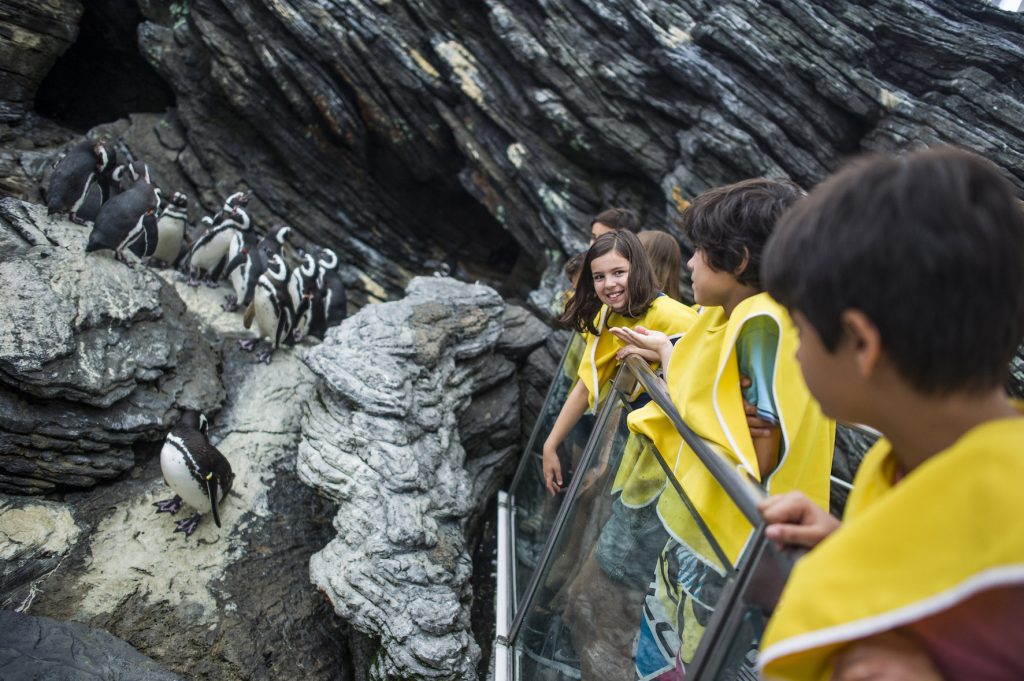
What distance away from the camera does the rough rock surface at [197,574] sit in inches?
106

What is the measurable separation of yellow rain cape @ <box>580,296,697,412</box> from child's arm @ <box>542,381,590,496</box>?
6 centimetres

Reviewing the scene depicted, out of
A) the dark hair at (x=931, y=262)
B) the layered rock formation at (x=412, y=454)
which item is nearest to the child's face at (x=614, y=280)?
the layered rock formation at (x=412, y=454)

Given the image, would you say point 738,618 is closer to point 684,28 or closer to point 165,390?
point 165,390

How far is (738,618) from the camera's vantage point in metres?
0.92

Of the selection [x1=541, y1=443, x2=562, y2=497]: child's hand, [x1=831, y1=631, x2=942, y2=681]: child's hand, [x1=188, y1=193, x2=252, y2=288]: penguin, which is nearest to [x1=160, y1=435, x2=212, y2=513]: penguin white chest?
[x1=541, y1=443, x2=562, y2=497]: child's hand

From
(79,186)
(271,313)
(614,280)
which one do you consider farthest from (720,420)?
(79,186)

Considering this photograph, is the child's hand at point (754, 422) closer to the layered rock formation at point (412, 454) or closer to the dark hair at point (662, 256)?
the dark hair at point (662, 256)

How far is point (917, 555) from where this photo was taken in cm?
58

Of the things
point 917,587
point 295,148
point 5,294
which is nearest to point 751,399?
point 917,587

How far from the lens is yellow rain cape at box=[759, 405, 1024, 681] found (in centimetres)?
55

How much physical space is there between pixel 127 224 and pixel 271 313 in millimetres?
1272

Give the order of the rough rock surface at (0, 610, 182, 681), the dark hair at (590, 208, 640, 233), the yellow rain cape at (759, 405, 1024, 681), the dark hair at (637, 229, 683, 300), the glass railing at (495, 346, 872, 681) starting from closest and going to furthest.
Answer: the yellow rain cape at (759, 405, 1024, 681)
the glass railing at (495, 346, 872, 681)
the rough rock surface at (0, 610, 182, 681)
the dark hair at (637, 229, 683, 300)
the dark hair at (590, 208, 640, 233)

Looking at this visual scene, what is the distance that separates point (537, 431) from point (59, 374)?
2593mm

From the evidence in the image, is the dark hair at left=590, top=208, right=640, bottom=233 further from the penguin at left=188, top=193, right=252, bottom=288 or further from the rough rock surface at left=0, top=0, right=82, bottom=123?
the rough rock surface at left=0, top=0, right=82, bottom=123
